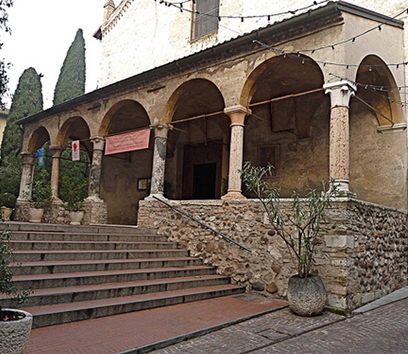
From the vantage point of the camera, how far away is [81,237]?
6.94 meters

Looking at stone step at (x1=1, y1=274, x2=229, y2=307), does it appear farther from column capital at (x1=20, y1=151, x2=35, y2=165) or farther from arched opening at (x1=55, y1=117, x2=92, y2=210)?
column capital at (x1=20, y1=151, x2=35, y2=165)

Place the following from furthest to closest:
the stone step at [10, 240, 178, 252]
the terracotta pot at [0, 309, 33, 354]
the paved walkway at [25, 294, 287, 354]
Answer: the stone step at [10, 240, 178, 252], the paved walkway at [25, 294, 287, 354], the terracotta pot at [0, 309, 33, 354]

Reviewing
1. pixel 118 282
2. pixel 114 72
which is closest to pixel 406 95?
pixel 118 282

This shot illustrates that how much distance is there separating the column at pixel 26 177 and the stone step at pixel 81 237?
7.13 m

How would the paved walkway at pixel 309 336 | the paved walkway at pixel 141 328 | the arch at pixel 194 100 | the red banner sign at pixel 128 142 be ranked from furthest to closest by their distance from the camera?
the red banner sign at pixel 128 142
the arch at pixel 194 100
the paved walkway at pixel 309 336
the paved walkway at pixel 141 328

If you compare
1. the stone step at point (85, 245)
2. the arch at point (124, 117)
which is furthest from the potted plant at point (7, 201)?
the stone step at point (85, 245)

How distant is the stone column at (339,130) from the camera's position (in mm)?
6367

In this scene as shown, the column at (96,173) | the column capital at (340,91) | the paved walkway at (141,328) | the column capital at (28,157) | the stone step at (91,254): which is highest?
the column capital at (340,91)

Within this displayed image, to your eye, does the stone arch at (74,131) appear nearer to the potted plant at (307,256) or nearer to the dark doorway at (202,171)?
the dark doorway at (202,171)

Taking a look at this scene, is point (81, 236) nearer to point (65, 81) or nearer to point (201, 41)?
point (201, 41)

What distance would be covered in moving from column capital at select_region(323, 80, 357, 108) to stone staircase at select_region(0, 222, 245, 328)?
150 inches

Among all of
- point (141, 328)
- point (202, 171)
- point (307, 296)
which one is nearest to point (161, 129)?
point (202, 171)

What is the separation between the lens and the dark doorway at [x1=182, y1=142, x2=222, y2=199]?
40.2 feet

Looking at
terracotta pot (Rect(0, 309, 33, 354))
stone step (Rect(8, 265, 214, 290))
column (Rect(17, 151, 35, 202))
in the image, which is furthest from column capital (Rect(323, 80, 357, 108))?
column (Rect(17, 151, 35, 202))
